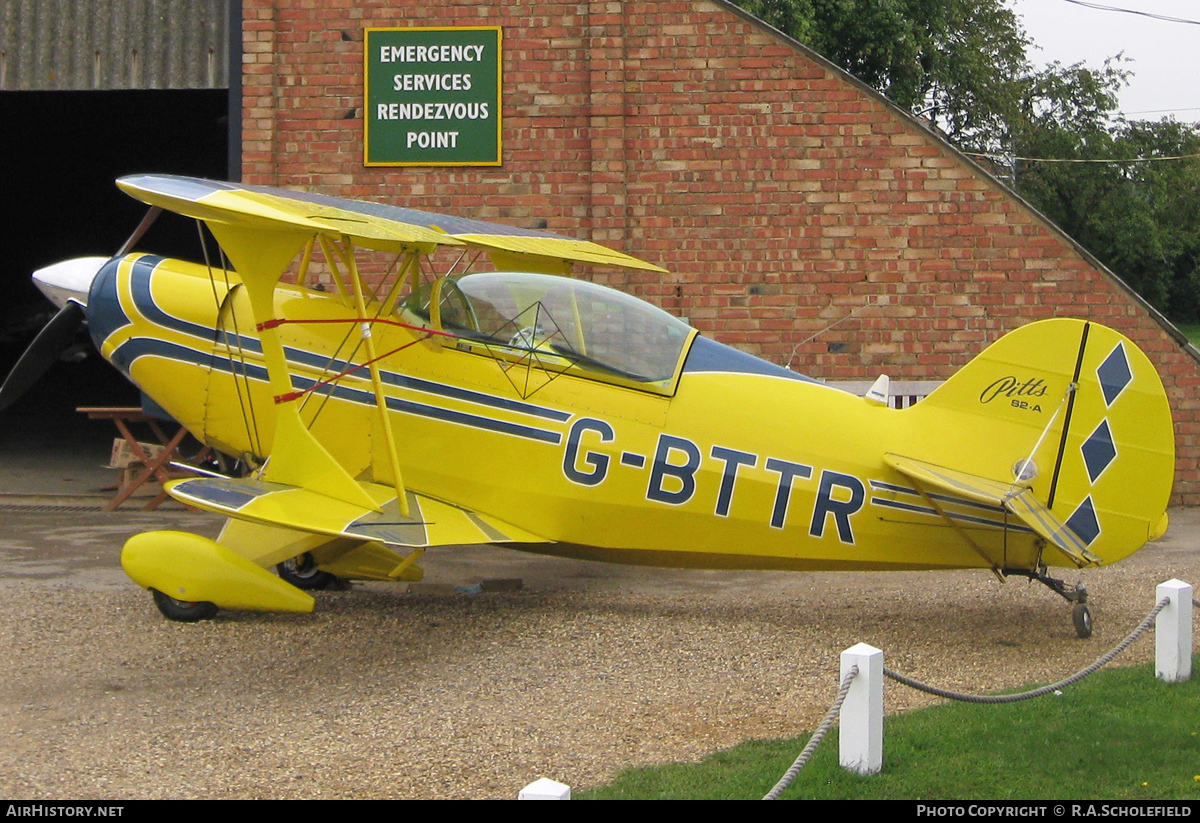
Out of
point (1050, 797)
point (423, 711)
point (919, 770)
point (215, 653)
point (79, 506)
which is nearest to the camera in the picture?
point (1050, 797)

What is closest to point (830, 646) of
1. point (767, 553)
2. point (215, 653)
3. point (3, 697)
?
point (767, 553)

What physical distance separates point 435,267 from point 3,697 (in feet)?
20.2

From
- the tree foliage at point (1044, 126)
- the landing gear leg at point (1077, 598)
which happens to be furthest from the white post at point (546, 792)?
the tree foliage at point (1044, 126)

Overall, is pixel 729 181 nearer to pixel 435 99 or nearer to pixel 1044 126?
pixel 435 99

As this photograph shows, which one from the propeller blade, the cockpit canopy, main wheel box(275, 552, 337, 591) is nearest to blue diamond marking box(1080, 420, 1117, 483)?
the cockpit canopy

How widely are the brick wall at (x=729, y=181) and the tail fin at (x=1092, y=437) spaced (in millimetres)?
4413

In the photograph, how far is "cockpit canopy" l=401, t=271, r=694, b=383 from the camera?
23.8 feet

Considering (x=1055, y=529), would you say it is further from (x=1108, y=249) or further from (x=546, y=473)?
(x=1108, y=249)

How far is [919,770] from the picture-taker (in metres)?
4.69

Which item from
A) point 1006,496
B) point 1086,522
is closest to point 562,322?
point 1006,496

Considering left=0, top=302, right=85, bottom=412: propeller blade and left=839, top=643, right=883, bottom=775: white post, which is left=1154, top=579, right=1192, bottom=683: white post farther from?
left=0, top=302, right=85, bottom=412: propeller blade

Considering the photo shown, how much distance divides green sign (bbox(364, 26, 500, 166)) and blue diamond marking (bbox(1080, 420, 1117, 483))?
634cm

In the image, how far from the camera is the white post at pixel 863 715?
14.9 feet

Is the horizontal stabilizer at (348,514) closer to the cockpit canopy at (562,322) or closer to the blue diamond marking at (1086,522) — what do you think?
the cockpit canopy at (562,322)
